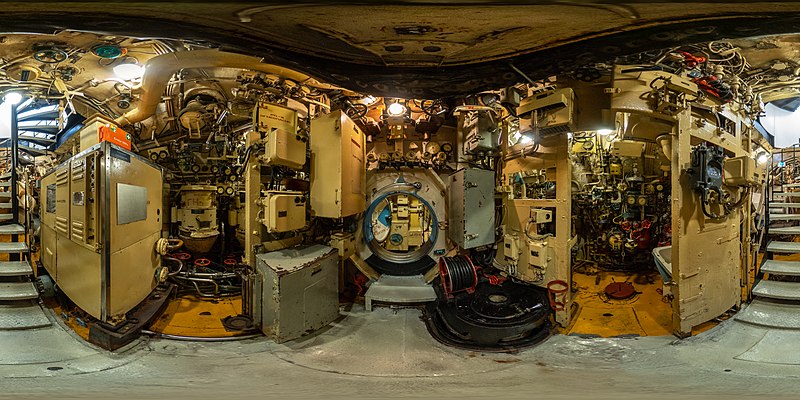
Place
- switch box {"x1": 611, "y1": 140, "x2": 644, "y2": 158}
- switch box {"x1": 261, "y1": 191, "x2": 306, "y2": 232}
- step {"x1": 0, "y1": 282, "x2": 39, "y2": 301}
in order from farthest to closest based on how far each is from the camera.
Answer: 1. switch box {"x1": 611, "y1": 140, "x2": 644, "y2": 158}
2. switch box {"x1": 261, "y1": 191, "x2": 306, "y2": 232}
3. step {"x1": 0, "y1": 282, "x2": 39, "y2": 301}

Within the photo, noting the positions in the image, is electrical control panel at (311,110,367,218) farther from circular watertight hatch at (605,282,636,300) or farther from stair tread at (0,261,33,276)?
circular watertight hatch at (605,282,636,300)

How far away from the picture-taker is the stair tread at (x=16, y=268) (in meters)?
3.77

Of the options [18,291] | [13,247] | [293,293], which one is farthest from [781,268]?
[13,247]

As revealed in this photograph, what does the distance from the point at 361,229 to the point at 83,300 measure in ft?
12.3

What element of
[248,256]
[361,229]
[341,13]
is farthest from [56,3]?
[361,229]

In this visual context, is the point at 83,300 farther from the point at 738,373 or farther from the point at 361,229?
the point at 738,373

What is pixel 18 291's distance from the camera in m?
3.61

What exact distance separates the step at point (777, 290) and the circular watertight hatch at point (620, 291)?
1380 millimetres

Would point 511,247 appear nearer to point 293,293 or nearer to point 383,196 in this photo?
point 383,196

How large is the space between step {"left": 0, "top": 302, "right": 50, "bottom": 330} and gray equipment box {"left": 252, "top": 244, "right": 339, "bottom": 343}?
202cm

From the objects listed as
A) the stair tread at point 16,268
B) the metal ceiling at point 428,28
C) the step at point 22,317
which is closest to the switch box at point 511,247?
the metal ceiling at point 428,28

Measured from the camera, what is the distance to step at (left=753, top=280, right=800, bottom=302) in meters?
4.01

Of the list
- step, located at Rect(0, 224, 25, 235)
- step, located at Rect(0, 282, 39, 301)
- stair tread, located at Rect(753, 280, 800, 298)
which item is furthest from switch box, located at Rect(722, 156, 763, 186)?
Answer: step, located at Rect(0, 224, 25, 235)

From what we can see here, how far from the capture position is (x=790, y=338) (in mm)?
3381
